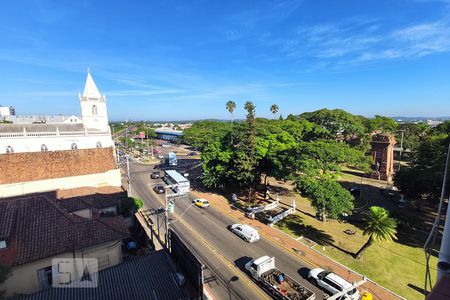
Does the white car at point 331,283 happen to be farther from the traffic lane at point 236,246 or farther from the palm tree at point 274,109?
the palm tree at point 274,109

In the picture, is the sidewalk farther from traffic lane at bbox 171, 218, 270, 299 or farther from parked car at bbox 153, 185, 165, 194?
parked car at bbox 153, 185, 165, 194

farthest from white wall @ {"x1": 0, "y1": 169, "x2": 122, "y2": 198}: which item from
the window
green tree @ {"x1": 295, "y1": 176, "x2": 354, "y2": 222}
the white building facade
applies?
green tree @ {"x1": 295, "y1": 176, "x2": 354, "y2": 222}

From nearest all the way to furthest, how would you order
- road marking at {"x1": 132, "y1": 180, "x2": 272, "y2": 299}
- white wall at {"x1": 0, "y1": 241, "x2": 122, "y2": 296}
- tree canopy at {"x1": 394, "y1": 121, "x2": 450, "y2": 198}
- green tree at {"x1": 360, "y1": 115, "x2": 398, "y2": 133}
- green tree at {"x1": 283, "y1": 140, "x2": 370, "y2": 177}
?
1. white wall at {"x1": 0, "y1": 241, "x2": 122, "y2": 296}
2. road marking at {"x1": 132, "y1": 180, "x2": 272, "y2": 299}
3. green tree at {"x1": 283, "y1": 140, "x2": 370, "y2": 177}
4. tree canopy at {"x1": 394, "y1": 121, "x2": 450, "y2": 198}
5. green tree at {"x1": 360, "y1": 115, "x2": 398, "y2": 133}

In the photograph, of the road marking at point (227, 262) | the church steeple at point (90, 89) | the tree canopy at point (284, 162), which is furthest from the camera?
the church steeple at point (90, 89)

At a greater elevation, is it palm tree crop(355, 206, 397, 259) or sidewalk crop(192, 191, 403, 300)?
palm tree crop(355, 206, 397, 259)

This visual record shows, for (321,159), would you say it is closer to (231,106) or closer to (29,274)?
(29,274)

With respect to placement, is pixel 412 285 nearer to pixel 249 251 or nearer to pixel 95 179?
pixel 249 251

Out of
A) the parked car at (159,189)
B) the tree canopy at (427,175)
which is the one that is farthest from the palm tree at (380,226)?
the parked car at (159,189)
